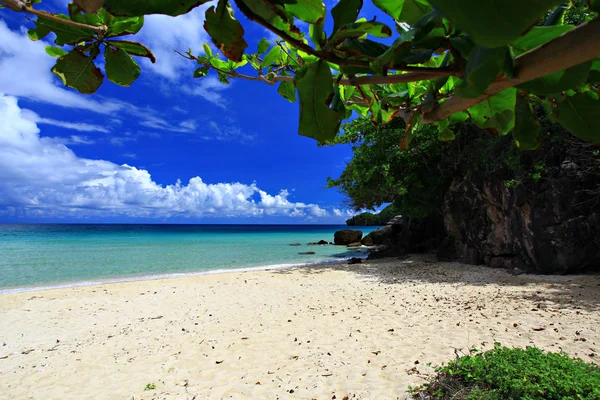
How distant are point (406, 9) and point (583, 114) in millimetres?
572

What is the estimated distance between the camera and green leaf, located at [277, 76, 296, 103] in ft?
4.30

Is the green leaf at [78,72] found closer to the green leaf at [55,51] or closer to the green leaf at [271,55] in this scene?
the green leaf at [55,51]

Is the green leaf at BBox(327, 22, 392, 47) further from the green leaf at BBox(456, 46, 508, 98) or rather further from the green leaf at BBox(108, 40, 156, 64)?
the green leaf at BBox(108, 40, 156, 64)

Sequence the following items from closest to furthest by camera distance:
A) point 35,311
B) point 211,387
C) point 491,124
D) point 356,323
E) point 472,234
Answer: point 491,124
point 211,387
point 356,323
point 35,311
point 472,234

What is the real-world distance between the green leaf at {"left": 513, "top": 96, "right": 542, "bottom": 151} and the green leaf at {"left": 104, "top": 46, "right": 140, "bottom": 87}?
1.22 metres

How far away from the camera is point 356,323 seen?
5.94m

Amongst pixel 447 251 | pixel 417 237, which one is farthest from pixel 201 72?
pixel 417 237

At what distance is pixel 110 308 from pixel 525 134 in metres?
10.00

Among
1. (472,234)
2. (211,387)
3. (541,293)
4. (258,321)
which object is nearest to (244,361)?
(211,387)

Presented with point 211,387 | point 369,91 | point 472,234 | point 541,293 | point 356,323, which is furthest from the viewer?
point 472,234

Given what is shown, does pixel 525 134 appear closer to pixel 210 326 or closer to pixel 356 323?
pixel 356 323

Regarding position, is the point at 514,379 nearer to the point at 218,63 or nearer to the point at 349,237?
the point at 218,63

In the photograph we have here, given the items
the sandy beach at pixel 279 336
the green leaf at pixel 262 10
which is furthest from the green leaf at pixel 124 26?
the sandy beach at pixel 279 336

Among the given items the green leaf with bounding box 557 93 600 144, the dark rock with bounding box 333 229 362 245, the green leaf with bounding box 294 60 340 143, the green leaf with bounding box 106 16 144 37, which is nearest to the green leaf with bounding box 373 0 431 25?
the green leaf with bounding box 294 60 340 143
